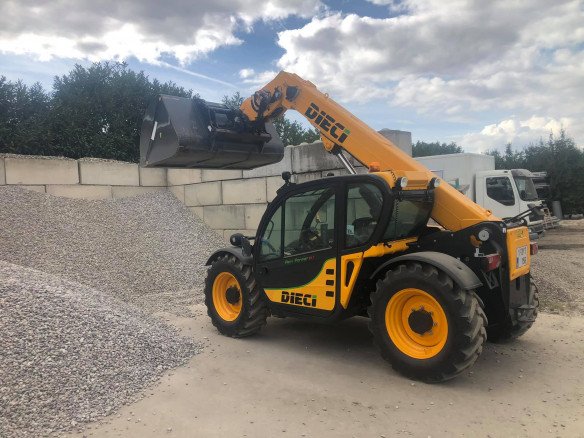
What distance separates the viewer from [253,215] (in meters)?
9.85

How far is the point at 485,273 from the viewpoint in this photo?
4391 millimetres

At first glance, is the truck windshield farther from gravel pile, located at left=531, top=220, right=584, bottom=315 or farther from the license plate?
the license plate

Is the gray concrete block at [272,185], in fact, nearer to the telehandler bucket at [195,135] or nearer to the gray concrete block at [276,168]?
the gray concrete block at [276,168]

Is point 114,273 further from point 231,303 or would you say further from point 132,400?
point 132,400

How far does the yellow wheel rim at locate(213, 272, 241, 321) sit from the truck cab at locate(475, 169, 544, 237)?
1024 cm

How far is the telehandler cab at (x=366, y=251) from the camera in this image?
4137 millimetres

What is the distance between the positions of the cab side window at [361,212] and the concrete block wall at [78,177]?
8.37 meters

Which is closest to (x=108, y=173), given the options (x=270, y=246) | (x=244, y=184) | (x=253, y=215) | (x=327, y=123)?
(x=244, y=184)

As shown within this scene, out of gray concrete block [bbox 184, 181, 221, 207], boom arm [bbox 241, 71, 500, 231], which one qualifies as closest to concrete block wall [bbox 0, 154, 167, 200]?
gray concrete block [bbox 184, 181, 221, 207]

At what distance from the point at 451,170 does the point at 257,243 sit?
407 inches

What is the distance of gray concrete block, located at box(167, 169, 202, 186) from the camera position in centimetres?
1149

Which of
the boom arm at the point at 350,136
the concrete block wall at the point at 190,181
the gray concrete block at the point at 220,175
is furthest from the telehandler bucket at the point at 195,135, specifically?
the gray concrete block at the point at 220,175

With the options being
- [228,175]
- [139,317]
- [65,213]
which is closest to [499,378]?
[139,317]

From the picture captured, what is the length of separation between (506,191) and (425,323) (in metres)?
10.8
